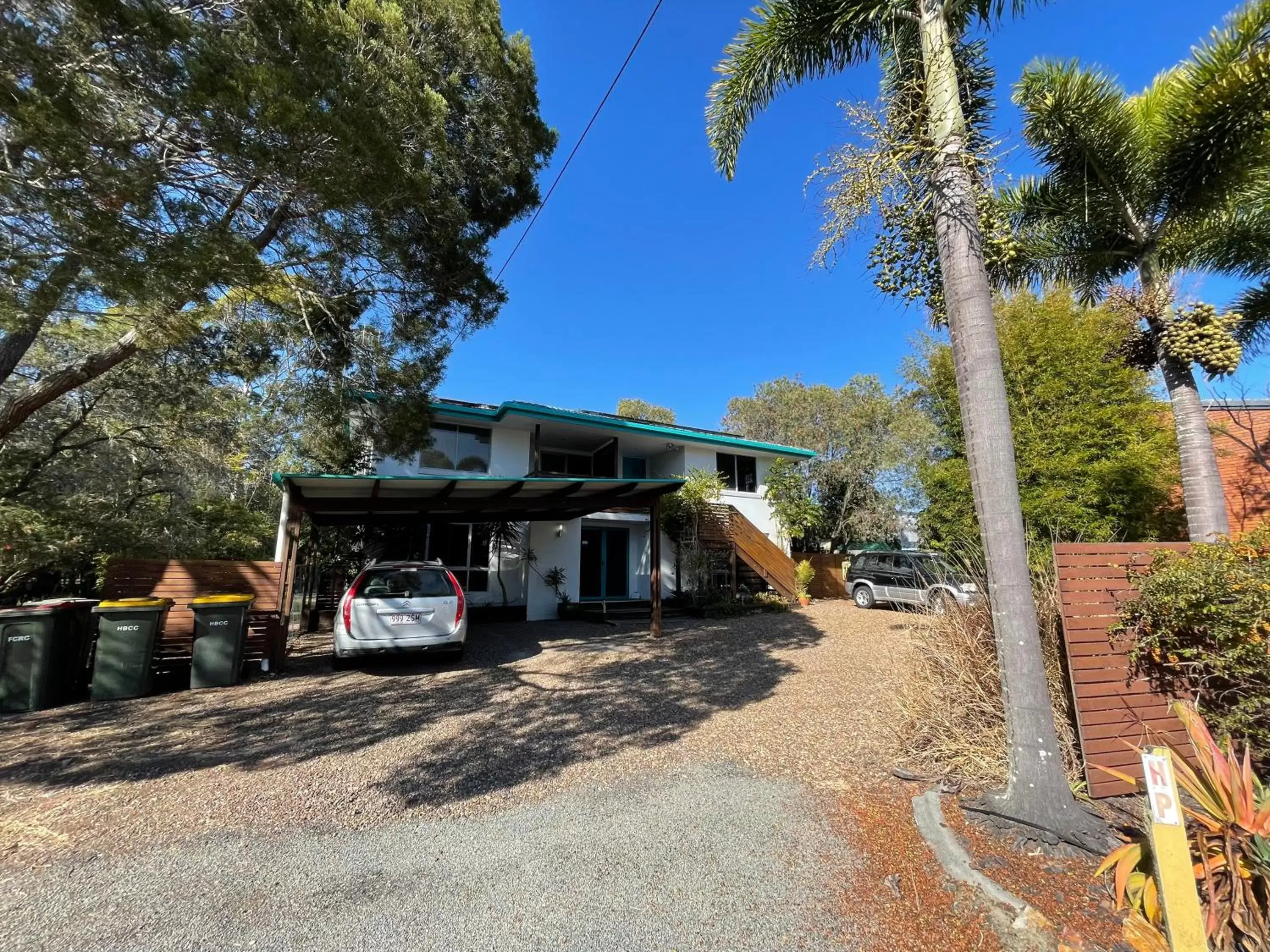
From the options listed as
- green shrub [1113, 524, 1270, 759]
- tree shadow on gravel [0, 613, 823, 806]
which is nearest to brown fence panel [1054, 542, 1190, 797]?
green shrub [1113, 524, 1270, 759]

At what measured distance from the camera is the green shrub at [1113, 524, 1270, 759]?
11.2ft

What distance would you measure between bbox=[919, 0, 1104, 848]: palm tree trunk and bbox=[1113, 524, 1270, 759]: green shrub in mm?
900

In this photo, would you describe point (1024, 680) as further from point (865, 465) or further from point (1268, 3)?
point (865, 465)

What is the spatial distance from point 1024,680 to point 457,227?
8.47 m

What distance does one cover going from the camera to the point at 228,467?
12852 millimetres

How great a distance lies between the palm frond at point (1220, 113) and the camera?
15.4ft

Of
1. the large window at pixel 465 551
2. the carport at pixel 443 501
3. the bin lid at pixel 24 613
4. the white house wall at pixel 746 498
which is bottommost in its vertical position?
the bin lid at pixel 24 613

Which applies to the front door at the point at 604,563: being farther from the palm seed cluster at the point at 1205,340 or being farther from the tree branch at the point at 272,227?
the palm seed cluster at the point at 1205,340

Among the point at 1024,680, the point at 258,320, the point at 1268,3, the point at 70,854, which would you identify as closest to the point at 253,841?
the point at 70,854

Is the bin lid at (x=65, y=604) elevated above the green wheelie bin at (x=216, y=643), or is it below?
above

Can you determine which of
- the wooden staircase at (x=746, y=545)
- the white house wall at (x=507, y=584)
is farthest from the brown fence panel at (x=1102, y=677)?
the white house wall at (x=507, y=584)

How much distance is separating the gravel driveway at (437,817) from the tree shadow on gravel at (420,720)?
4 centimetres

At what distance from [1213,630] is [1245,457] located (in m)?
12.2

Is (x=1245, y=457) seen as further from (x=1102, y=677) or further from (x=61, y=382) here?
(x=61, y=382)
